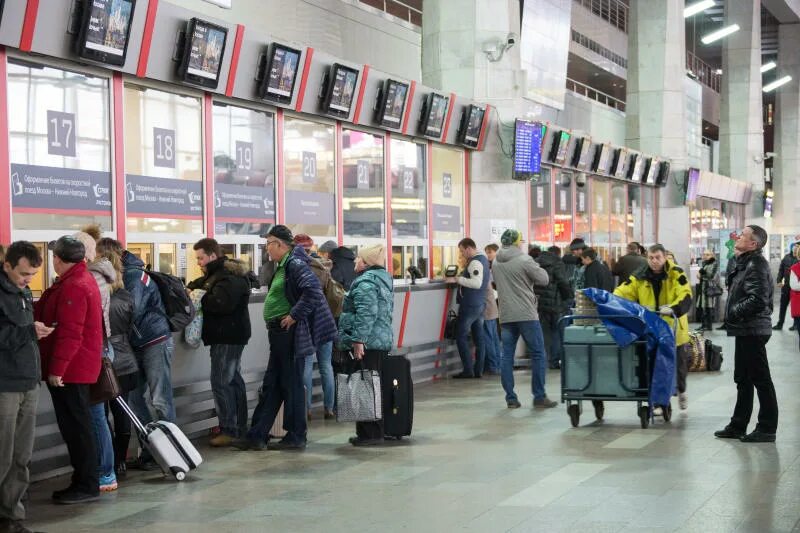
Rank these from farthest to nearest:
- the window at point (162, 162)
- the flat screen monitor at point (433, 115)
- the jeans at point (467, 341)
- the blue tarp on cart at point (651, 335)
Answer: the flat screen monitor at point (433, 115) < the jeans at point (467, 341) < the window at point (162, 162) < the blue tarp on cart at point (651, 335)

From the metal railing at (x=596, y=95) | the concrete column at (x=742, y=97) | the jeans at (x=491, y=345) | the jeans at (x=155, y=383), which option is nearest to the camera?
the jeans at (x=155, y=383)

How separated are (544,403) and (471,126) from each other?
6342mm

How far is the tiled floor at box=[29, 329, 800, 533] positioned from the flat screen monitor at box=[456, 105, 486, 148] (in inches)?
270

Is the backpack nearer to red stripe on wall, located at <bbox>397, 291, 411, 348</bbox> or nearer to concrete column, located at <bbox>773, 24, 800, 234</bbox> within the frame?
red stripe on wall, located at <bbox>397, 291, 411, 348</bbox>

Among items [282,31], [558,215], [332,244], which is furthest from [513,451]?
[558,215]

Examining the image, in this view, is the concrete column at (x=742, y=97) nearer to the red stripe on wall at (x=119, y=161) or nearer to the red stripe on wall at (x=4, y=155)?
the red stripe on wall at (x=119, y=161)

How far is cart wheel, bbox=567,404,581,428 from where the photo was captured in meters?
9.86

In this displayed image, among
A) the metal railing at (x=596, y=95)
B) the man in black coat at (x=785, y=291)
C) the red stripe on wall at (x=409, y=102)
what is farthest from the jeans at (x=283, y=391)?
the metal railing at (x=596, y=95)

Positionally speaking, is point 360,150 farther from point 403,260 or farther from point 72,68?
point 72,68

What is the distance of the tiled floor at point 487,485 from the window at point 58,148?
224 cm

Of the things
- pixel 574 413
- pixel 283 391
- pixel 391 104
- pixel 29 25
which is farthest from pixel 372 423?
pixel 391 104

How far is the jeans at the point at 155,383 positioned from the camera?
825 centimetres

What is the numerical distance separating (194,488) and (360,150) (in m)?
Answer: 7.84

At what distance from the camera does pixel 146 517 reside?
6641 mm
